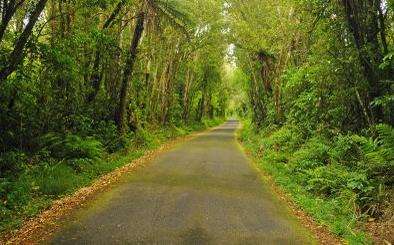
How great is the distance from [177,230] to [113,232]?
3.85 feet

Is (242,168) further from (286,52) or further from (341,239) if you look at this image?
(286,52)

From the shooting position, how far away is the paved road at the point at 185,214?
7.80 metres

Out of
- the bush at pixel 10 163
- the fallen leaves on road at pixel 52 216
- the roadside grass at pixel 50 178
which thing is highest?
the bush at pixel 10 163

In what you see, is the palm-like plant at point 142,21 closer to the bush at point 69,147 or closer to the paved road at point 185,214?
the bush at point 69,147

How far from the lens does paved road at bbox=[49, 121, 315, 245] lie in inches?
307

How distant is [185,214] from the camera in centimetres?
930

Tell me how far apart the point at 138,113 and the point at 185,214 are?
1515 cm

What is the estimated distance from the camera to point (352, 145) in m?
12.6

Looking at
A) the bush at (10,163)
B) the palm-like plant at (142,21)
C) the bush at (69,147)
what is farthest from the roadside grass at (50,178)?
the palm-like plant at (142,21)

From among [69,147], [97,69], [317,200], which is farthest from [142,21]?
[317,200]

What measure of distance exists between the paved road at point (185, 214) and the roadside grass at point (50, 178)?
1.02m

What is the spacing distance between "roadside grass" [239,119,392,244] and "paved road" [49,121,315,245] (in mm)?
680

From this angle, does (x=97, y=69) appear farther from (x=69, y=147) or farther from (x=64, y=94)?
(x=69, y=147)

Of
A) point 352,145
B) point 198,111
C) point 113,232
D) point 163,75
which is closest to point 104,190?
point 113,232
